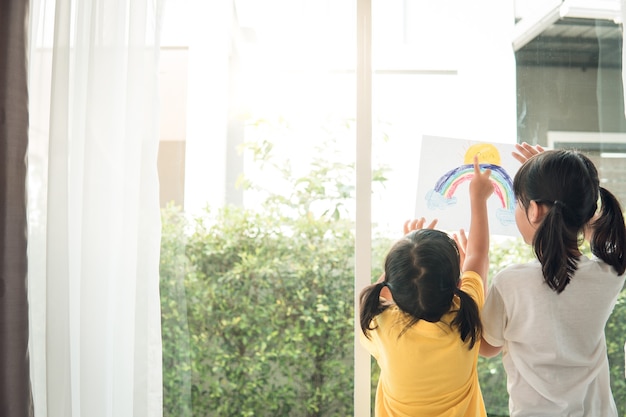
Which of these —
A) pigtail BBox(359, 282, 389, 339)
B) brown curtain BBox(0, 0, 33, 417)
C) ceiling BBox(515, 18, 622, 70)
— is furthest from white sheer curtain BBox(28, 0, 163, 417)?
ceiling BBox(515, 18, 622, 70)

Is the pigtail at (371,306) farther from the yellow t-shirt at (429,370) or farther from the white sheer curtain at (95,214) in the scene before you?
the white sheer curtain at (95,214)

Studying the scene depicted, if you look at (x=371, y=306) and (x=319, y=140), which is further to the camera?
(x=319, y=140)

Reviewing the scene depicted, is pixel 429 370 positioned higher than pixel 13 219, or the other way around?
pixel 13 219

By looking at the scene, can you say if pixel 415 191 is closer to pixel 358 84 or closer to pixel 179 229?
pixel 358 84

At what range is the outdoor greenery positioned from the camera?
6.75ft

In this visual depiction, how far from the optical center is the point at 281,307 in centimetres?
207

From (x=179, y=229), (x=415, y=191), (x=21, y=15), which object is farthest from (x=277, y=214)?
(x=21, y=15)

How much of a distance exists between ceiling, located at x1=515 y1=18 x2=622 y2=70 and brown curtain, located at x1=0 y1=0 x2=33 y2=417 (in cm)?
151

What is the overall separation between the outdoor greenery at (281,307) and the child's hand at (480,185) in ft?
0.93

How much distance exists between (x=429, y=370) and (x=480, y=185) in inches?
22.4

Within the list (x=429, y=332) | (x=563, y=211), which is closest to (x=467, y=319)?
(x=429, y=332)

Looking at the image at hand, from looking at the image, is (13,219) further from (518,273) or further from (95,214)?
(518,273)

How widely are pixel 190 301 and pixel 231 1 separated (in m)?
0.99

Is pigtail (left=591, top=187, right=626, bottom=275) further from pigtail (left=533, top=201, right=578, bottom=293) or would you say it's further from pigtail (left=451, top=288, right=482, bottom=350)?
pigtail (left=451, top=288, right=482, bottom=350)
